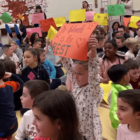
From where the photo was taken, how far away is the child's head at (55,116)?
943mm

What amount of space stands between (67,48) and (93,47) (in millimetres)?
319

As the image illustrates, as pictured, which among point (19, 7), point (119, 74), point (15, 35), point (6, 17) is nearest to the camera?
point (119, 74)

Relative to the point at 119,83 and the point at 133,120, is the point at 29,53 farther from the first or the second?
the point at 133,120

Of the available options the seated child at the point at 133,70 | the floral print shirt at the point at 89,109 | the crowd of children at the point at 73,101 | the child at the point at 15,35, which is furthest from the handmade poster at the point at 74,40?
the child at the point at 15,35

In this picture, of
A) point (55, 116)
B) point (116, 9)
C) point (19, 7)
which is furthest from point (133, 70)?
point (19, 7)

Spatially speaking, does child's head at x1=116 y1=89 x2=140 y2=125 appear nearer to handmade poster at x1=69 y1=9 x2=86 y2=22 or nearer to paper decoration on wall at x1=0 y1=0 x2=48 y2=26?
handmade poster at x1=69 y1=9 x2=86 y2=22

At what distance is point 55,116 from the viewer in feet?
3.11

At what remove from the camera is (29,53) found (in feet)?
8.84

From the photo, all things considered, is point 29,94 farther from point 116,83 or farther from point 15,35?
point 15,35

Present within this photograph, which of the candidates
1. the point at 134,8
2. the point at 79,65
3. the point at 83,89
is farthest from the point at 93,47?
the point at 134,8

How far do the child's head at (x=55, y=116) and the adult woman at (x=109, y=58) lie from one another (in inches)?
76.0

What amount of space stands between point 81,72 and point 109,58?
1485 millimetres

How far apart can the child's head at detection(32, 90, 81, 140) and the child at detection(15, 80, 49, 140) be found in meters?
0.49

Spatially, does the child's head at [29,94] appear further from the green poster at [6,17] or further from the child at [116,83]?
the green poster at [6,17]
